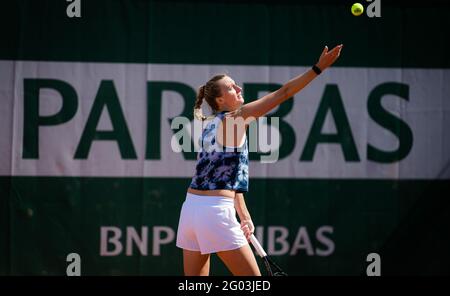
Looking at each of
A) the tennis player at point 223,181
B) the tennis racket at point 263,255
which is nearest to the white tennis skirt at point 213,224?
the tennis player at point 223,181

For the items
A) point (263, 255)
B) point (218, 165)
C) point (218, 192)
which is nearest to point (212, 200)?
point (218, 192)

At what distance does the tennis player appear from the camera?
396 cm

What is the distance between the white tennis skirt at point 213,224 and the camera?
13.1 ft

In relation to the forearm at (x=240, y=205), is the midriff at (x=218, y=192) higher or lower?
higher

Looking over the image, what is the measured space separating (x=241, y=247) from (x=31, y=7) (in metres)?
2.97

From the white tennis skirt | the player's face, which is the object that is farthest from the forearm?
the player's face

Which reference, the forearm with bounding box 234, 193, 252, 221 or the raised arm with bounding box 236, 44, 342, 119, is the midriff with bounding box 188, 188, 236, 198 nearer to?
the forearm with bounding box 234, 193, 252, 221

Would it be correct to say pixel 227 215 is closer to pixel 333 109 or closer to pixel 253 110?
pixel 253 110

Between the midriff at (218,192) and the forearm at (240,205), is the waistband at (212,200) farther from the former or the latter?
the forearm at (240,205)

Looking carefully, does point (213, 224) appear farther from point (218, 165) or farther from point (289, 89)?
point (289, 89)

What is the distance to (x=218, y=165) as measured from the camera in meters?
4.10

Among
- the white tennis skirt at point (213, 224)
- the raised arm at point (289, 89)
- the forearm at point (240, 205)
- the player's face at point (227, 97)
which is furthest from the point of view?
the forearm at point (240, 205)

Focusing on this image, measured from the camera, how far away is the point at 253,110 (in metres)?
3.94

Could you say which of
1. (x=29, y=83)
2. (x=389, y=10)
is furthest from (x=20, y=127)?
(x=389, y=10)
